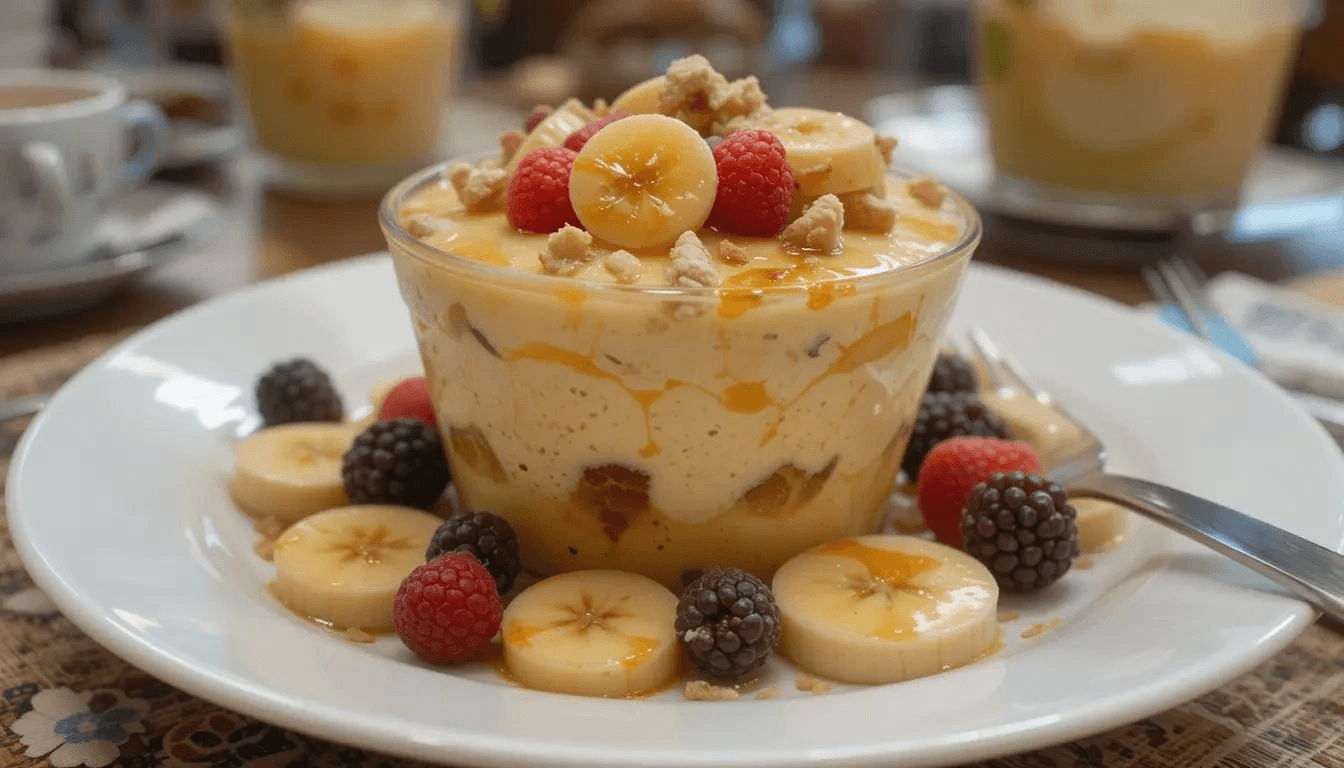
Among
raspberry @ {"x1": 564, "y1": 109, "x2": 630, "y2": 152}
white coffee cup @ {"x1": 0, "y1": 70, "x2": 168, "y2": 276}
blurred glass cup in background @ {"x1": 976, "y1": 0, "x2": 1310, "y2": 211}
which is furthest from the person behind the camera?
blurred glass cup in background @ {"x1": 976, "y1": 0, "x2": 1310, "y2": 211}

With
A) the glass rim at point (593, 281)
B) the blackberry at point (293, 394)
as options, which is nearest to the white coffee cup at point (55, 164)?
the blackberry at point (293, 394)

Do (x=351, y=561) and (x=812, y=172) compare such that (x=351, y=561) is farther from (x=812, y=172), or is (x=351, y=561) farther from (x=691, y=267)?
(x=812, y=172)

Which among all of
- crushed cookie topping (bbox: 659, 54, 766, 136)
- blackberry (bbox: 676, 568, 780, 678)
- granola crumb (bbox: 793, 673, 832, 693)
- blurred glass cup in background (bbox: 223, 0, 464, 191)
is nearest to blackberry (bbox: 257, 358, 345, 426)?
crushed cookie topping (bbox: 659, 54, 766, 136)

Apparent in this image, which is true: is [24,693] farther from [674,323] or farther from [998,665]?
[998,665]

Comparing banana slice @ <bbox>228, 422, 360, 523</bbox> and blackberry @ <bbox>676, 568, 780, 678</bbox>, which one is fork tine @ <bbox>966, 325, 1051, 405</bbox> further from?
banana slice @ <bbox>228, 422, 360, 523</bbox>

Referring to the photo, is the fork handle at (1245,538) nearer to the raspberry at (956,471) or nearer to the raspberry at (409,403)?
→ the raspberry at (956,471)
